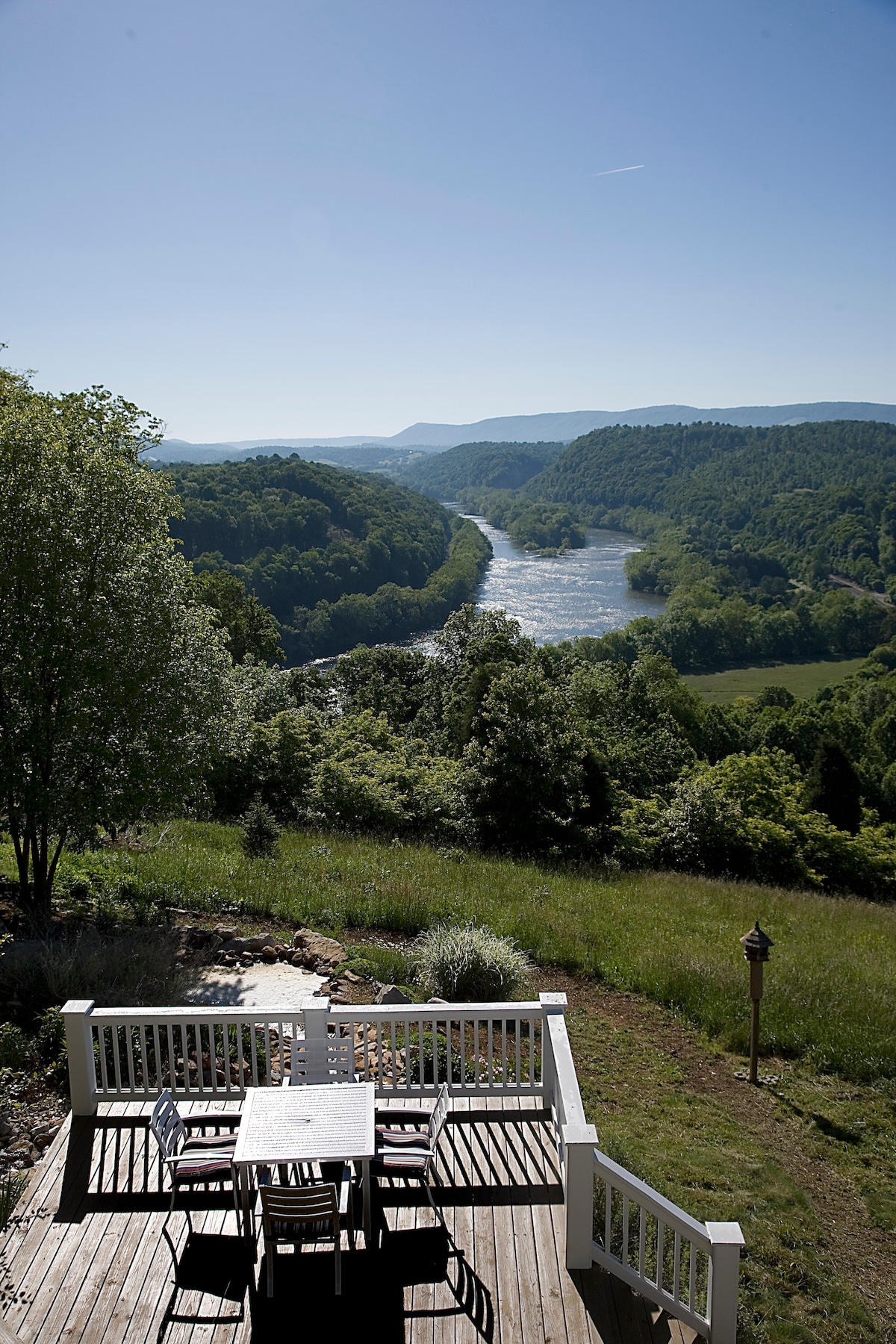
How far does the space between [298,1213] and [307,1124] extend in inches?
Answer: 22.2

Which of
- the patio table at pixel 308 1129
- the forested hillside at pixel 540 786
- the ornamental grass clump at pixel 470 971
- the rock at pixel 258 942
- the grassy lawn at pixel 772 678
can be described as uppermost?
the patio table at pixel 308 1129

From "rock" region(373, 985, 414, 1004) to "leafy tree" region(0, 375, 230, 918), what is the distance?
3.64 metres

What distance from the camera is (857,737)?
54094mm

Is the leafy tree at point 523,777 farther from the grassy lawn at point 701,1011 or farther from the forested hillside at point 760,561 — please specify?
the forested hillside at point 760,561

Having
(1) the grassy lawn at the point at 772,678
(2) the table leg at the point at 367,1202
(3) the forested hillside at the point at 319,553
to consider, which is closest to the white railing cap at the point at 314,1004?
(2) the table leg at the point at 367,1202

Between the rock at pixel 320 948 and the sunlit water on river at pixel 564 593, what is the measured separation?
77.6 meters

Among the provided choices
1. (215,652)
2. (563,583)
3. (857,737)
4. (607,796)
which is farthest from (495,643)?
(563,583)

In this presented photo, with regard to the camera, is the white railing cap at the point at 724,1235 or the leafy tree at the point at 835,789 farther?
the leafy tree at the point at 835,789

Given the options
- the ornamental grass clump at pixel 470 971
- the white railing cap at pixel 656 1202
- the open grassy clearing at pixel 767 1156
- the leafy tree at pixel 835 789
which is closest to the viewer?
the white railing cap at pixel 656 1202

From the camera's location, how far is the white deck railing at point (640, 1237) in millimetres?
4555

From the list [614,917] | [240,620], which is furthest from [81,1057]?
[240,620]

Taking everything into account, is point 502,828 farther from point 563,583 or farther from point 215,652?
point 563,583

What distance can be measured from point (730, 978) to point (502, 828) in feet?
32.4

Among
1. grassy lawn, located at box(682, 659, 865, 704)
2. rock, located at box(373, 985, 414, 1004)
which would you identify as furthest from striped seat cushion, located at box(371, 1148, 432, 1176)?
grassy lawn, located at box(682, 659, 865, 704)
